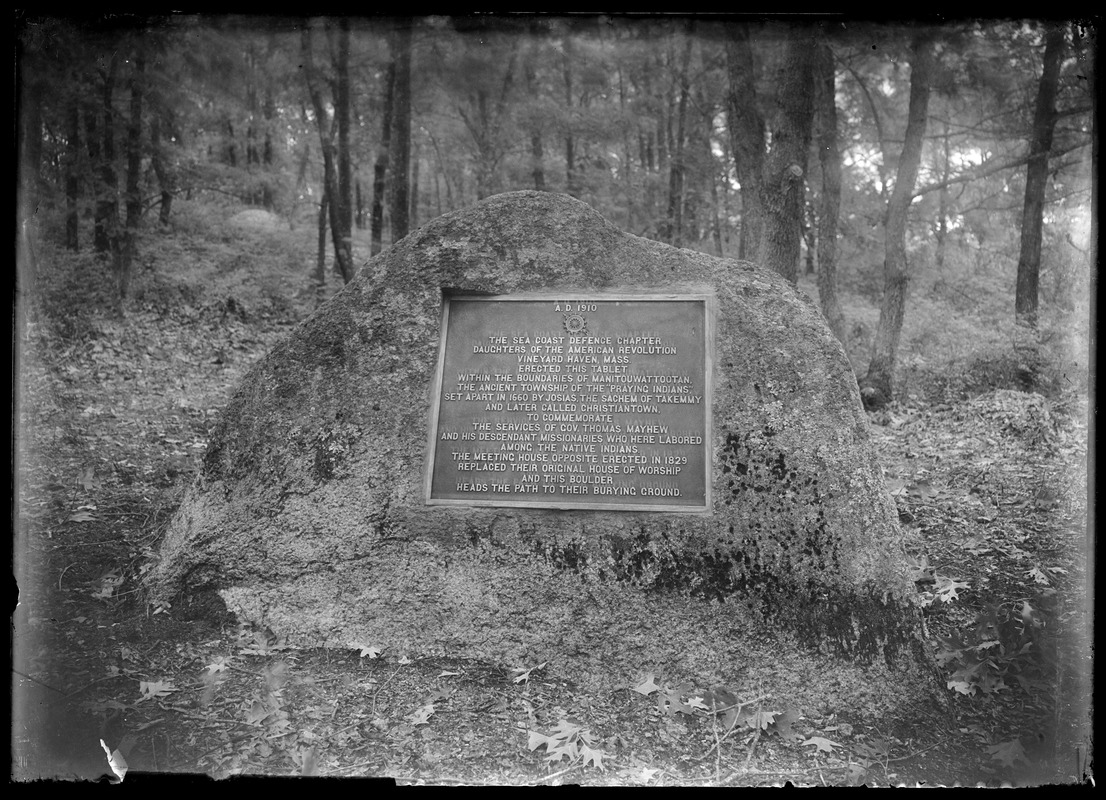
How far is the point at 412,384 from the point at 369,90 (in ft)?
35.8

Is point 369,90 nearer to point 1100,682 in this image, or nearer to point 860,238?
point 860,238

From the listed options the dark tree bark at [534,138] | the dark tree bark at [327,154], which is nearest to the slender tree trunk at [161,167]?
the dark tree bark at [327,154]

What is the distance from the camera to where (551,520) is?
389cm

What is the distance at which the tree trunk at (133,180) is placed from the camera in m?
9.60

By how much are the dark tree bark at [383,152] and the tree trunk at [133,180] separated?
3624 millimetres

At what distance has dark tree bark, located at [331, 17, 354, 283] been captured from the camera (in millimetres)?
12016

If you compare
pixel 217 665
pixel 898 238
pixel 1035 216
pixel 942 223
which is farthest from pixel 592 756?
pixel 942 223

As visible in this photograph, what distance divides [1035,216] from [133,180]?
1258 cm

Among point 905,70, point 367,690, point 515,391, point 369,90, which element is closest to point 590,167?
point 369,90

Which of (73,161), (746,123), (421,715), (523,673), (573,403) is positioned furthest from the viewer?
(73,161)

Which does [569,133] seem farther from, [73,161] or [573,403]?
[573,403]

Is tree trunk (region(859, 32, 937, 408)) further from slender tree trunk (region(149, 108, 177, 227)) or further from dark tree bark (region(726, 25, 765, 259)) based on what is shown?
slender tree trunk (region(149, 108, 177, 227))

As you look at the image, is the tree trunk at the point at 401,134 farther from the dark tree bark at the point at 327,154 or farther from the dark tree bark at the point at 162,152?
the dark tree bark at the point at 162,152

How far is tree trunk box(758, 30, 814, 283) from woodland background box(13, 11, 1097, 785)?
4 centimetres
